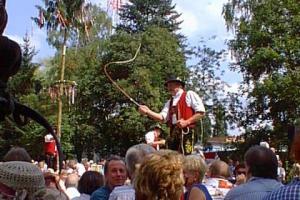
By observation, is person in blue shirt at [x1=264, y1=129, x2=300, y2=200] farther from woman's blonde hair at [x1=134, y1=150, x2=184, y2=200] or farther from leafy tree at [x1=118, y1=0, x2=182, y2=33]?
leafy tree at [x1=118, y1=0, x2=182, y2=33]

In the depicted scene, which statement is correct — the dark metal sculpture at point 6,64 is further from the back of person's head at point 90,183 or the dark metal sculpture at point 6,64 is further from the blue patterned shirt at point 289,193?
the back of person's head at point 90,183

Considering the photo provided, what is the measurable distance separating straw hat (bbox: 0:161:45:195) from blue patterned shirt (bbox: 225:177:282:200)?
1921 mm

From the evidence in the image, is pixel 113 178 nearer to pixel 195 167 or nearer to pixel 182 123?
pixel 195 167

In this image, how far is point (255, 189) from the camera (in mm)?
4824

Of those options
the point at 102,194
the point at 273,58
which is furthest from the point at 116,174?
the point at 273,58

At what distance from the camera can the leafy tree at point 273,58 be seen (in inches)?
Answer: 1286

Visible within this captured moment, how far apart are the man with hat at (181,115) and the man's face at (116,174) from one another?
6.31 ft

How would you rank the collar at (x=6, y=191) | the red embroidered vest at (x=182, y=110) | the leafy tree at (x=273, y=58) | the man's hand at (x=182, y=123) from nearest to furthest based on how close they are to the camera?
the collar at (x=6, y=191) → the man's hand at (x=182, y=123) → the red embroidered vest at (x=182, y=110) → the leafy tree at (x=273, y=58)

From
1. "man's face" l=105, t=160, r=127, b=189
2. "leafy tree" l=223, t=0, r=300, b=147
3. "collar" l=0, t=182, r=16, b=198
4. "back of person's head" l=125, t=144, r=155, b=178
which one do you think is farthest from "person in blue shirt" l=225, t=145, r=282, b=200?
"leafy tree" l=223, t=0, r=300, b=147

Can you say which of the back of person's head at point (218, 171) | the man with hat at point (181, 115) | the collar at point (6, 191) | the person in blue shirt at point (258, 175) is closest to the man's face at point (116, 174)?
the person in blue shirt at point (258, 175)

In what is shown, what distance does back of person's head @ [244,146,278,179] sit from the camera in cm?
490

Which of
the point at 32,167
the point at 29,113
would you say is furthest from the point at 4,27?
the point at 32,167

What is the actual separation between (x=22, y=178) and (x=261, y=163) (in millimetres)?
2117

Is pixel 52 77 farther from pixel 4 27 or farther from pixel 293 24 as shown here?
pixel 4 27
